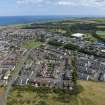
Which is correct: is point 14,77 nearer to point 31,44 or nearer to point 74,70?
point 74,70

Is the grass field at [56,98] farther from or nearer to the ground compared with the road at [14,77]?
nearer to the ground

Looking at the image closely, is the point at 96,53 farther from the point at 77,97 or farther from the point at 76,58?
the point at 77,97

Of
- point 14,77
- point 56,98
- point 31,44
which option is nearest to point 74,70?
point 14,77

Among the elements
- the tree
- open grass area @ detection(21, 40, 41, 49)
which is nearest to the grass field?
the tree

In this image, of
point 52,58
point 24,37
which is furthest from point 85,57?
point 24,37

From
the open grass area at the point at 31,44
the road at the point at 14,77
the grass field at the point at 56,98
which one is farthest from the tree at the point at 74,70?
the open grass area at the point at 31,44

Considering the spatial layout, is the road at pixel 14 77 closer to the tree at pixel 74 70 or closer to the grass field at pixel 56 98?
the grass field at pixel 56 98

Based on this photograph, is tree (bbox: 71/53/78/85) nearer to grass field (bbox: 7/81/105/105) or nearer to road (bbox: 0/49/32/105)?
grass field (bbox: 7/81/105/105)

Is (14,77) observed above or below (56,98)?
above

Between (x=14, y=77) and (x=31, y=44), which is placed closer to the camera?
(x=14, y=77)

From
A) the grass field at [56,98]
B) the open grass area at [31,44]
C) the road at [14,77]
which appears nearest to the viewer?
the grass field at [56,98]
